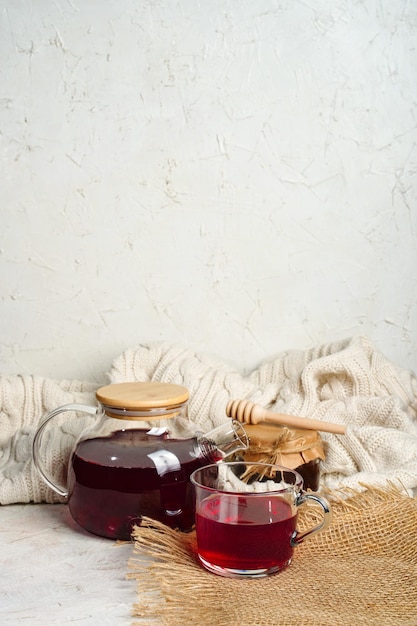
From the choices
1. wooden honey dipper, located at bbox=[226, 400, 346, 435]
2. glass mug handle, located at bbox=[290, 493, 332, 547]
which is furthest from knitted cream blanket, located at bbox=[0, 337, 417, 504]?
glass mug handle, located at bbox=[290, 493, 332, 547]

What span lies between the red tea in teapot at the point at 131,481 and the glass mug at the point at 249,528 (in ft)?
0.22

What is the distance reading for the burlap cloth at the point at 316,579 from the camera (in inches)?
22.9

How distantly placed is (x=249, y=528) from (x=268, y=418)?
222 millimetres

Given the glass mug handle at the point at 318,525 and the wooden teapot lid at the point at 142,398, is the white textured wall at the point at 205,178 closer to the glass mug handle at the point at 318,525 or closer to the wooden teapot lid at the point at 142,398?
the wooden teapot lid at the point at 142,398

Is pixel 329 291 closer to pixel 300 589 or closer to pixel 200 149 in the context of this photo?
pixel 200 149

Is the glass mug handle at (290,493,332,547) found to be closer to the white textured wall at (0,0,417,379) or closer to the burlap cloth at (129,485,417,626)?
the burlap cloth at (129,485,417,626)

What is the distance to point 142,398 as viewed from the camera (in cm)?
77

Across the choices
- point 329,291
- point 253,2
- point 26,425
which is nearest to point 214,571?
point 26,425

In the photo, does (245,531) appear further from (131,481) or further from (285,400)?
(285,400)

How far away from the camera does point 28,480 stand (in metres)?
0.90

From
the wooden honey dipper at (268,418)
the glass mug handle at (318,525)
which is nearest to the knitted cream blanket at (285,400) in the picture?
the wooden honey dipper at (268,418)

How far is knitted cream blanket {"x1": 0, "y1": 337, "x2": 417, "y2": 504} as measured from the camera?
34.8 inches

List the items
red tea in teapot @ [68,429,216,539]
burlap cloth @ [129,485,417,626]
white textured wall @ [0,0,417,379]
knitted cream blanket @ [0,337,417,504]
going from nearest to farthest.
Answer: burlap cloth @ [129,485,417,626] < red tea in teapot @ [68,429,216,539] < knitted cream blanket @ [0,337,417,504] < white textured wall @ [0,0,417,379]

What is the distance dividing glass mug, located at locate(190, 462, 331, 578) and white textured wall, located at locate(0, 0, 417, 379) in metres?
0.48
